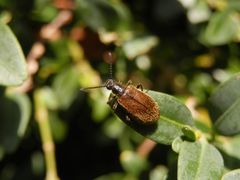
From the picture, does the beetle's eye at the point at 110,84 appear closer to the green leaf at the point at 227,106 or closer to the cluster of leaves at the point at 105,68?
the cluster of leaves at the point at 105,68

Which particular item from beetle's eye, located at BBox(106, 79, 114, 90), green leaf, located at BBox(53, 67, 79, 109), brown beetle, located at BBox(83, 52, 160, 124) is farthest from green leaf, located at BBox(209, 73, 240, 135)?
green leaf, located at BBox(53, 67, 79, 109)

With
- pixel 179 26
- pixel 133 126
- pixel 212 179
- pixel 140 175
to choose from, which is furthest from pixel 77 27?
pixel 212 179

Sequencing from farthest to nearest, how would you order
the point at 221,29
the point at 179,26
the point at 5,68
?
the point at 179,26 < the point at 221,29 < the point at 5,68

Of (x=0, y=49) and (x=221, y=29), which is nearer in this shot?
(x=0, y=49)

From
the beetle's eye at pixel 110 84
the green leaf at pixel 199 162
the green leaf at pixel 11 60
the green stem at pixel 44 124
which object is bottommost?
the green stem at pixel 44 124

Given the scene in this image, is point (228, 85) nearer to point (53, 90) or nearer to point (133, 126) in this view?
point (133, 126)

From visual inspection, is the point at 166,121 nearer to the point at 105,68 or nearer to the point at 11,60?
the point at 11,60

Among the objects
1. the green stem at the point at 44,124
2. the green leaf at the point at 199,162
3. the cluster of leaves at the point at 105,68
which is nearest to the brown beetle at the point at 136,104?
the green leaf at the point at 199,162
